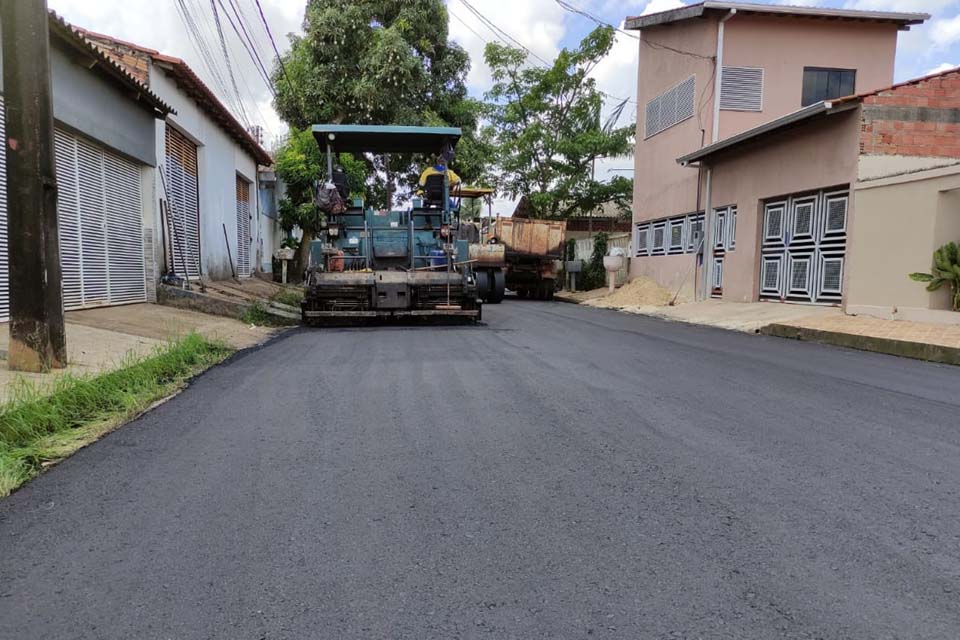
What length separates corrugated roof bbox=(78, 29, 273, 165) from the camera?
1200 cm

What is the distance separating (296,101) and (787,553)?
72.6 ft

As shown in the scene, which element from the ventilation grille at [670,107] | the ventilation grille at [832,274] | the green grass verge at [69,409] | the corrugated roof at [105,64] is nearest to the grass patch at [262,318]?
the corrugated roof at [105,64]

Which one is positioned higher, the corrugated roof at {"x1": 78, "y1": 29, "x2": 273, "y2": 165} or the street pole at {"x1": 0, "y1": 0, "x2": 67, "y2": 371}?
the corrugated roof at {"x1": 78, "y1": 29, "x2": 273, "y2": 165}

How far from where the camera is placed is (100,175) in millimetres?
10438

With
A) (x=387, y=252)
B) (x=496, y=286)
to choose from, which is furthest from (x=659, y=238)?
(x=387, y=252)

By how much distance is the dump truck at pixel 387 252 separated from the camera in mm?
11117

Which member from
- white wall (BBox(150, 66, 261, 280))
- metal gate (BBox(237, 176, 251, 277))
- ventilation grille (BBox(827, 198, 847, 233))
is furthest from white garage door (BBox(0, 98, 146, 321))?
ventilation grille (BBox(827, 198, 847, 233))

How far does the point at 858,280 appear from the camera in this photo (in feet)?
39.0

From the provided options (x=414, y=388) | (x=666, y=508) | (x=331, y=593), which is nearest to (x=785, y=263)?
(x=414, y=388)

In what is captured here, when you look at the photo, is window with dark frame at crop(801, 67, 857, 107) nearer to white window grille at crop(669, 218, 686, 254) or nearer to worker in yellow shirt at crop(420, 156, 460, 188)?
white window grille at crop(669, 218, 686, 254)

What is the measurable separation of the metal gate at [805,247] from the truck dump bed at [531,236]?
7641 mm

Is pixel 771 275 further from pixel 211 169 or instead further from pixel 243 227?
pixel 243 227

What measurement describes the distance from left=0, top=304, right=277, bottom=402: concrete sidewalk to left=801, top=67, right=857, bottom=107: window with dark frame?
1504 centimetres

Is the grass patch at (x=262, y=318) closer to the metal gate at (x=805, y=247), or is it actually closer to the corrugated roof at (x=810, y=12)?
the metal gate at (x=805, y=247)
